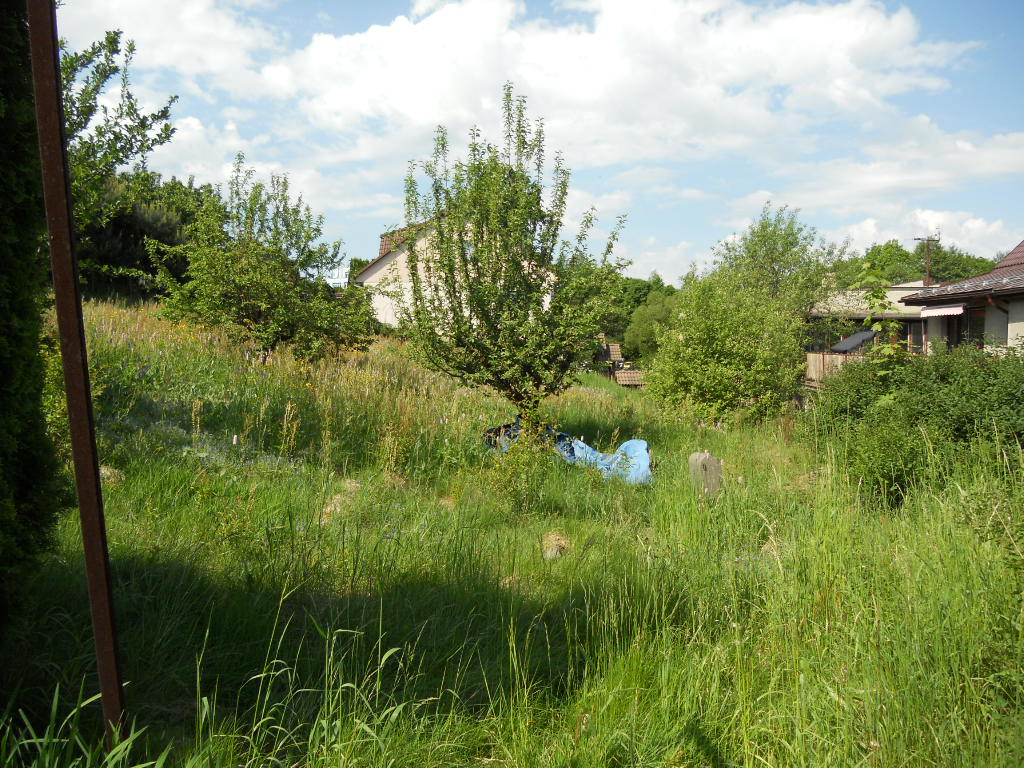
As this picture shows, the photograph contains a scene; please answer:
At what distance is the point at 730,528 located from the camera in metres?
4.59

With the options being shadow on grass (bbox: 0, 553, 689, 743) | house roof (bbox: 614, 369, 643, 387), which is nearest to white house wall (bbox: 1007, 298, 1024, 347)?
shadow on grass (bbox: 0, 553, 689, 743)

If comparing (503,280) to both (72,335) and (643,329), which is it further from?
(643,329)

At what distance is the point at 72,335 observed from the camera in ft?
6.67

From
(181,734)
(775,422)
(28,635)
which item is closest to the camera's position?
(181,734)

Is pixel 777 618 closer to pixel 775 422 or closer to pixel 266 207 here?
pixel 775 422

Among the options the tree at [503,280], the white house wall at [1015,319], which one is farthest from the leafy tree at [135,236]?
the white house wall at [1015,319]

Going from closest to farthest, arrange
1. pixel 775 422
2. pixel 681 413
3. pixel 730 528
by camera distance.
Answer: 1. pixel 730 528
2. pixel 775 422
3. pixel 681 413

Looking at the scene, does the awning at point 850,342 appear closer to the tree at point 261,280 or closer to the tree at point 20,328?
the tree at point 261,280

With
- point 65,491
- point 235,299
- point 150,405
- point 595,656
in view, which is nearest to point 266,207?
point 235,299

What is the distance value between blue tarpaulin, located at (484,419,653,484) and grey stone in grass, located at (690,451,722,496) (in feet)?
4.76

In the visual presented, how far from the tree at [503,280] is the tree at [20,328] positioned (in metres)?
6.40

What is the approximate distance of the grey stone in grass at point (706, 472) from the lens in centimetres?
563

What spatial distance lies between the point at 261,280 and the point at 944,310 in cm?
1663

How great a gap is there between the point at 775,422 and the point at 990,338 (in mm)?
3435
